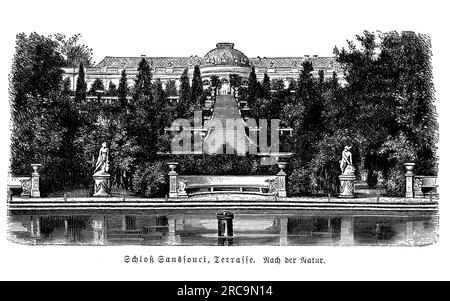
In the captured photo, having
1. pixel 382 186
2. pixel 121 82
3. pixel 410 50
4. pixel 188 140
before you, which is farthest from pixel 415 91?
pixel 121 82

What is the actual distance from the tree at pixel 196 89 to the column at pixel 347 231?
618 centimetres

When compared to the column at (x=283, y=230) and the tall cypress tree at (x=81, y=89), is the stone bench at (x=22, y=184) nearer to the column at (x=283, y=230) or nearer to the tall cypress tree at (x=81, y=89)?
the tall cypress tree at (x=81, y=89)

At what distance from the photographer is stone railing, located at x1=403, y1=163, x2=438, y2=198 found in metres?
20.7

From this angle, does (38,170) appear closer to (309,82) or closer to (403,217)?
(309,82)

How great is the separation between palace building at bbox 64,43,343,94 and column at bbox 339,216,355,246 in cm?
469

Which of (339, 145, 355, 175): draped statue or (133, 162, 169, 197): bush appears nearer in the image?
(339, 145, 355, 175): draped statue

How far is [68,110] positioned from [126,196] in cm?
324

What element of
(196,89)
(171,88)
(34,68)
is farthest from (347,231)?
(34,68)

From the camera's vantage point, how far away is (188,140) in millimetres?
22688

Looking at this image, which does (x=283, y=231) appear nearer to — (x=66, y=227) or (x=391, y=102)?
(x=66, y=227)

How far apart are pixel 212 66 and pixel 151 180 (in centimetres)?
405

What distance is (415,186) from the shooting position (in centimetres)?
2091

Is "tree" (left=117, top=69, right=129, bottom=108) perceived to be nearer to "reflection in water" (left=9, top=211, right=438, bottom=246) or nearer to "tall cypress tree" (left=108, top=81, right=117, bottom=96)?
"tall cypress tree" (left=108, top=81, right=117, bottom=96)

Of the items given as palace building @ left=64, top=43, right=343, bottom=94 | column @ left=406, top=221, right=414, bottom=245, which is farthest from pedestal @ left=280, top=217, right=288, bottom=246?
palace building @ left=64, top=43, right=343, bottom=94
